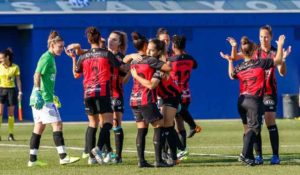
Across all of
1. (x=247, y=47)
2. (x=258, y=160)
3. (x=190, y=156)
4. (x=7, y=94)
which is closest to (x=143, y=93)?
(x=247, y=47)

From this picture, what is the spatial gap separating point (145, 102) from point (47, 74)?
1.72 meters

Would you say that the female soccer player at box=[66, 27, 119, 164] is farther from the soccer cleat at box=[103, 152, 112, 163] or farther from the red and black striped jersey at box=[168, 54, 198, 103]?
the red and black striped jersey at box=[168, 54, 198, 103]

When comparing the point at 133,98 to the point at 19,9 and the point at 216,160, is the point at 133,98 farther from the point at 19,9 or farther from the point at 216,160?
the point at 19,9

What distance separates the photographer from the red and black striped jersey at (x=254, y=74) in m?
15.5

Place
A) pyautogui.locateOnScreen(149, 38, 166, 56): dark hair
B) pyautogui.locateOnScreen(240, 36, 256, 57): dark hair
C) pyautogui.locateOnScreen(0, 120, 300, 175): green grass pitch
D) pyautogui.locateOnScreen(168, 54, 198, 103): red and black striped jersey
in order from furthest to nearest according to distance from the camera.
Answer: pyautogui.locateOnScreen(168, 54, 198, 103): red and black striped jersey → pyautogui.locateOnScreen(240, 36, 256, 57): dark hair → pyautogui.locateOnScreen(149, 38, 166, 56): dark hair → pyautogui.locateOnScreen(0, 120, 300, 175): green grass pitch

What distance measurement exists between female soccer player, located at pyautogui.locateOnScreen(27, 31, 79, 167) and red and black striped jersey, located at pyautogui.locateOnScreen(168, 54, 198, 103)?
Result: 2.72m

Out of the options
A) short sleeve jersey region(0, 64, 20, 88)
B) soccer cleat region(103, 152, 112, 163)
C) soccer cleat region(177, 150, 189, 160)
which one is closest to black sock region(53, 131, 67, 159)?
soccer cleat region(103, 152, 112, 163)

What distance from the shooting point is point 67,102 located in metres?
35.0

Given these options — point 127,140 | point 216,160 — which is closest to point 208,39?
point 127,140

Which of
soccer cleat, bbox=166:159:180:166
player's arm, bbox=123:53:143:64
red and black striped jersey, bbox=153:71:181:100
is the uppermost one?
player's arm, bbox=123:53:143:64

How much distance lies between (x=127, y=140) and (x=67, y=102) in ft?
41.9

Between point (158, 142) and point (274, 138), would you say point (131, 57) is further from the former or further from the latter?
point (274, 138)

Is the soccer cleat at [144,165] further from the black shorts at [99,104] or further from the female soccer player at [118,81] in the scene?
the black shorts at [99,104]

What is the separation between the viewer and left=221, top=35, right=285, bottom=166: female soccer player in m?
15.5
